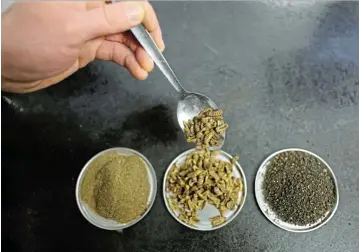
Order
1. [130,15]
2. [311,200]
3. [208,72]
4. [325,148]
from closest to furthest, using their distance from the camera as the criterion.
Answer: [130,15] < [311,200] < [325,148] < [208,72]

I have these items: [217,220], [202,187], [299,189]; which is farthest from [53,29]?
[299,189]

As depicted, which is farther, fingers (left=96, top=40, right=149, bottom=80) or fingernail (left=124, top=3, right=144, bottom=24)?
fingers (left=96, top=40, right=149, bottom=80)

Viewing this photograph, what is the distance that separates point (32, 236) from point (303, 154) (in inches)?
39.3

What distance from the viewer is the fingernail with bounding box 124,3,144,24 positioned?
124 cm

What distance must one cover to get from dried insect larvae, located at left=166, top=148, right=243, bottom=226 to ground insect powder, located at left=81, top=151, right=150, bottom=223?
0.35ft

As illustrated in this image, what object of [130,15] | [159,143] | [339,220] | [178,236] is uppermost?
[130,15]

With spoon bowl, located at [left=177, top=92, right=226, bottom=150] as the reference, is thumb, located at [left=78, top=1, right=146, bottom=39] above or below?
above

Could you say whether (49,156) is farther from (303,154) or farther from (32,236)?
(303,154)

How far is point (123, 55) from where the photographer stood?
162cm

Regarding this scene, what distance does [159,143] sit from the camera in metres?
1.68

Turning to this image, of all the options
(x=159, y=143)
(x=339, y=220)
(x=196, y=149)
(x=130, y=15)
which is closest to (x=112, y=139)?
(x=159, y=143)

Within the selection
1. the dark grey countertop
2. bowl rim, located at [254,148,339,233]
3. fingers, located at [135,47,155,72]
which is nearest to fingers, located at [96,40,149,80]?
fingers, located at [135,47,155,72]

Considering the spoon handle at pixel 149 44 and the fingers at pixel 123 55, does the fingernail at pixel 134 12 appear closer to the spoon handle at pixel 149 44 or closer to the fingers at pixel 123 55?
the spoon handle at pixel 149 44

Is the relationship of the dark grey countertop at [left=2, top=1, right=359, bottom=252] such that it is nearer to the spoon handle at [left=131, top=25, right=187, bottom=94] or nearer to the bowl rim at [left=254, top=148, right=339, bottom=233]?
the bowl rim at [left=254, top=148, right=339, bottom=233]
